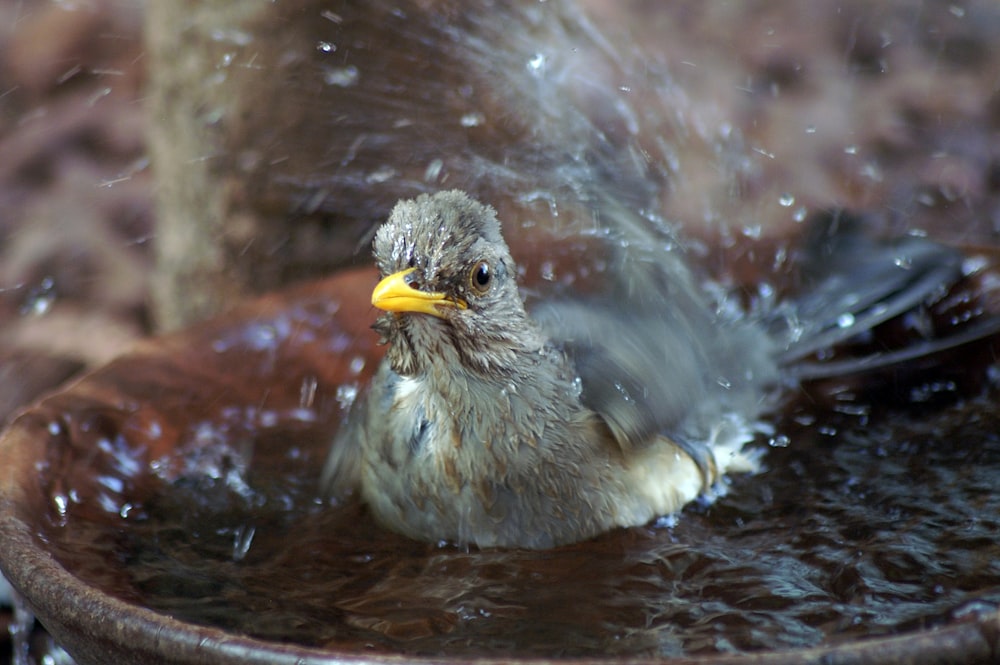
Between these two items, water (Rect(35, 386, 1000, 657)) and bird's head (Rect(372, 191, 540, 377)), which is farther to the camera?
bird's head (Rect(372, 191, 540, 377))

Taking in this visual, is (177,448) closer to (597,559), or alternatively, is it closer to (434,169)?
(597,559)

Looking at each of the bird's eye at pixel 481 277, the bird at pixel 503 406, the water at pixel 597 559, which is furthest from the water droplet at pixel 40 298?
the bird's eye at pixel 481 277

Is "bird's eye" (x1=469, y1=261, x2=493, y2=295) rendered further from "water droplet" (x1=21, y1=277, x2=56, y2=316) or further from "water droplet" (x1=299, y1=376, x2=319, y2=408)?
"water droplet" (x1=21, y1=277, x2=56, y2=316)

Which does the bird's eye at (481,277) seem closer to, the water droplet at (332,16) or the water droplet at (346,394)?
the water droplet at (346,394)

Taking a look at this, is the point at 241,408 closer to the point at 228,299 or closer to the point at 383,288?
the point at 383,288

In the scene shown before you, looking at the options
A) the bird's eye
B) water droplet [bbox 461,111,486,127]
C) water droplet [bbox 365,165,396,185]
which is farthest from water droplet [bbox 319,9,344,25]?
the bird's eye

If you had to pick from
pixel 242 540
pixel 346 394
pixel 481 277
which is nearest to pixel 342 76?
pixel 346 394
